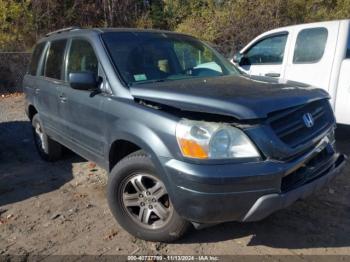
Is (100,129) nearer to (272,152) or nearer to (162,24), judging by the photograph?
(272,152)

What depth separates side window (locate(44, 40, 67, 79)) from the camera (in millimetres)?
5004

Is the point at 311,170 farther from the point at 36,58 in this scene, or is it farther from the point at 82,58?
the point at 36,58

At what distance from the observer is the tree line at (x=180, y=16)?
14.5 m

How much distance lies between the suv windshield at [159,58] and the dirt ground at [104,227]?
4.94ft

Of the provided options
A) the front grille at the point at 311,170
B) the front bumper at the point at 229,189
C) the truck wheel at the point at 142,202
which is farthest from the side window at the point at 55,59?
the front grille at the point at 311,170

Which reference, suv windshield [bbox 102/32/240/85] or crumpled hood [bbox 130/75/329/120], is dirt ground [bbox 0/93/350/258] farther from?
suv windshield [bbox 102/32/240/85]

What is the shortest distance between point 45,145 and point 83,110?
6.60ft

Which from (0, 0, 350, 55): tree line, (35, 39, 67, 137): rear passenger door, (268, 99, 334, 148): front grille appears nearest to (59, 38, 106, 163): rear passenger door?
(35, 39, 67, 137): rear passenger door

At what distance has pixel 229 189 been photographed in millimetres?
2848

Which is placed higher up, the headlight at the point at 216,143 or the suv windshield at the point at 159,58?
the suv windshield at the point at 159,58

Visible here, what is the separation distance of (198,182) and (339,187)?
2.58 meters

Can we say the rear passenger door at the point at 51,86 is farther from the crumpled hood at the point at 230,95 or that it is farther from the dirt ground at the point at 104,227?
the crumpled hood at the point at 230,95

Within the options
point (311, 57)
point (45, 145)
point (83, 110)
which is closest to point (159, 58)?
point (83, 110)

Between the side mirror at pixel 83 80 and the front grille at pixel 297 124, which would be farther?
the side mirror at pixel 83 80
